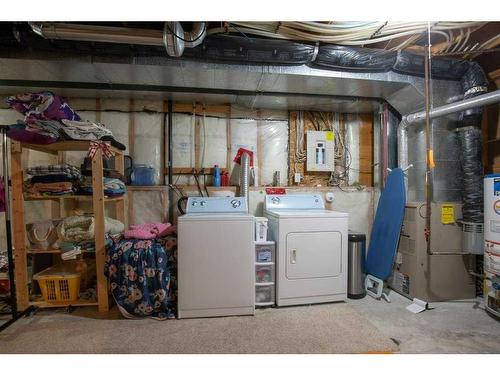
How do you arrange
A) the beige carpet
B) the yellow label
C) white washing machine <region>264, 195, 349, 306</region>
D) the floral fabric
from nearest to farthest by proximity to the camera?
1. the beige carpet
2. the floral fabric
3. white washing machine <region>264, 195, 349, 306</region>
4. the yellow label

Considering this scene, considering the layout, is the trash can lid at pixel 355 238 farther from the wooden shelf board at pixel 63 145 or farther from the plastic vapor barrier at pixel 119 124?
the plastic vapor barrier at pixel 119 124

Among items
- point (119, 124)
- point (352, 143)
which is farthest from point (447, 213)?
point (119, 124)

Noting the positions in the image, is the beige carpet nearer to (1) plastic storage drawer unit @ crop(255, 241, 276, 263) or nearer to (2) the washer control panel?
(1) plastic storage drawer unit @ crop(255, 241, 276, 263)

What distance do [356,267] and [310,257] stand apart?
594 mm

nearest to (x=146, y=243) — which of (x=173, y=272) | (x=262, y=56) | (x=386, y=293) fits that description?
(x=173, y=272)

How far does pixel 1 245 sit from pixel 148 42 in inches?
112

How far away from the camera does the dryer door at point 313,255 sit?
235 cm

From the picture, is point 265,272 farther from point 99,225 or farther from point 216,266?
point 99,225

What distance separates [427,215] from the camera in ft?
7.64

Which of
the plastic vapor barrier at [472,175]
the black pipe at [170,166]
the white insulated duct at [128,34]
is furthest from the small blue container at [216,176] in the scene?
the plastic vapor barrier at [472,175]

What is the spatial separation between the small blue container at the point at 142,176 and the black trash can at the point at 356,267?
237 centimetres

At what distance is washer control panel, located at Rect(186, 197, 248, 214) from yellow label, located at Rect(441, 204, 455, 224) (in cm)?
202

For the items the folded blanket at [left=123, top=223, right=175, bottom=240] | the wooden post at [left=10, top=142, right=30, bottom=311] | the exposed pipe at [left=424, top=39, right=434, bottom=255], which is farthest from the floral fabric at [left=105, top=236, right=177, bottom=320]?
the exposed pipe at [left=424, top=39, right=434, bottom=255]

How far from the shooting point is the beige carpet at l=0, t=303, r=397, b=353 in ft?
5.68
